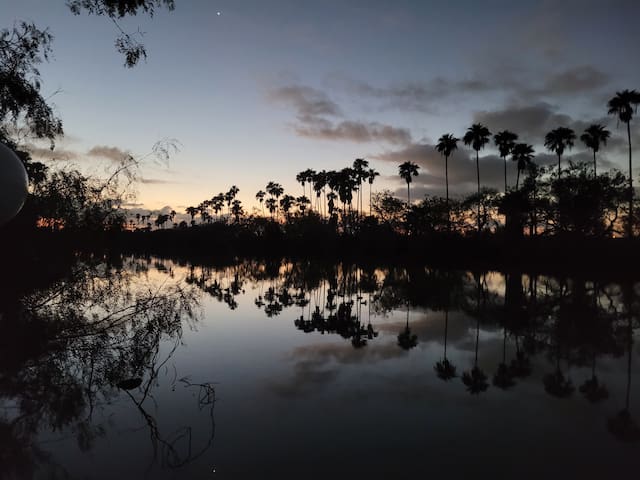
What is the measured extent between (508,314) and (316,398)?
1076cm

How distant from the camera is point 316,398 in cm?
706

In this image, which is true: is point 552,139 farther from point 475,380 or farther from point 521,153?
point 475,380

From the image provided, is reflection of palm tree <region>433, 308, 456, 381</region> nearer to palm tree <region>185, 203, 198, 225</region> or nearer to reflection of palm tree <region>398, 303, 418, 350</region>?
reflection of palm tree <region>398, 303, 418, 350</region>

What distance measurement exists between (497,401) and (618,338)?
6785mm

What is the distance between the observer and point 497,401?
22.3 ft

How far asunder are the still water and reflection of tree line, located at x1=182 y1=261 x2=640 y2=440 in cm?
10

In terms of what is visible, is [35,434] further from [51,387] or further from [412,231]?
[412,231]

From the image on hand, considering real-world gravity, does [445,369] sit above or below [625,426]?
below

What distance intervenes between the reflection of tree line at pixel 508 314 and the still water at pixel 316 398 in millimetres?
95

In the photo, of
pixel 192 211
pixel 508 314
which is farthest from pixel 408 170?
pixel 192 211

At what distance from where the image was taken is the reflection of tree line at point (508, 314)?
8.24m

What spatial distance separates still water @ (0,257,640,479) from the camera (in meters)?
4.78

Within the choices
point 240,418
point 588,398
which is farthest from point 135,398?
point 588,398

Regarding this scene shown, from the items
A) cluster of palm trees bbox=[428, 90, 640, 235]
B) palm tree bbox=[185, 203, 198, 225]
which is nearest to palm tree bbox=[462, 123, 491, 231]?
cluster of palm trees bbox=[428, 90, 640, 235]
